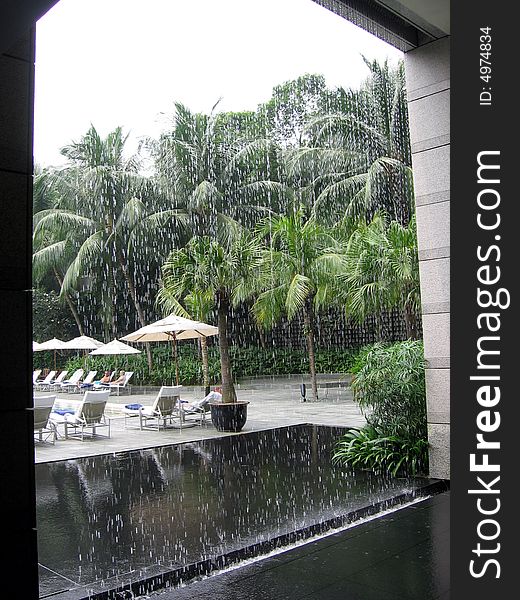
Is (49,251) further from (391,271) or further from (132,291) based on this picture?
(391,271)

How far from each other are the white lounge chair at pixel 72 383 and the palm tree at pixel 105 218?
315 centimetres

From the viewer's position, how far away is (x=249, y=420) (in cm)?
1363

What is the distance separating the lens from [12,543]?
10.2 ft

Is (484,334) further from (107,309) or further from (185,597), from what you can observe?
(107,309)

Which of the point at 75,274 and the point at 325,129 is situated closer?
the point at 325,129

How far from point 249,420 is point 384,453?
21.6 ft

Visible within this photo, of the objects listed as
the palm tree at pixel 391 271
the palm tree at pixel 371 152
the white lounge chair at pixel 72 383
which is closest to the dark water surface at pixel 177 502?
the palm tree at pixel 391 271

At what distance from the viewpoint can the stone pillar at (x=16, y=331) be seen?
311cm

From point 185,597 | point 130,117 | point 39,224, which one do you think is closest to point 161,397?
point 185,597

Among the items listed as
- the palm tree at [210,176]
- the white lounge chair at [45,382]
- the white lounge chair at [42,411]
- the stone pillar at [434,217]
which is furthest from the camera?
the white lounge chair at [45,382]

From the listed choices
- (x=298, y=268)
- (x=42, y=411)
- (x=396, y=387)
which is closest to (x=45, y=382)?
(x=298, y=268)

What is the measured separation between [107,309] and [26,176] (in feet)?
88.1

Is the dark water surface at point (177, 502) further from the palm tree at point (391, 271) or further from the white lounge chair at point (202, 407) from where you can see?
the white lounge chair at point (202, 407)

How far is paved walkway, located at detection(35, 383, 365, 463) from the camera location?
33.8 ft
